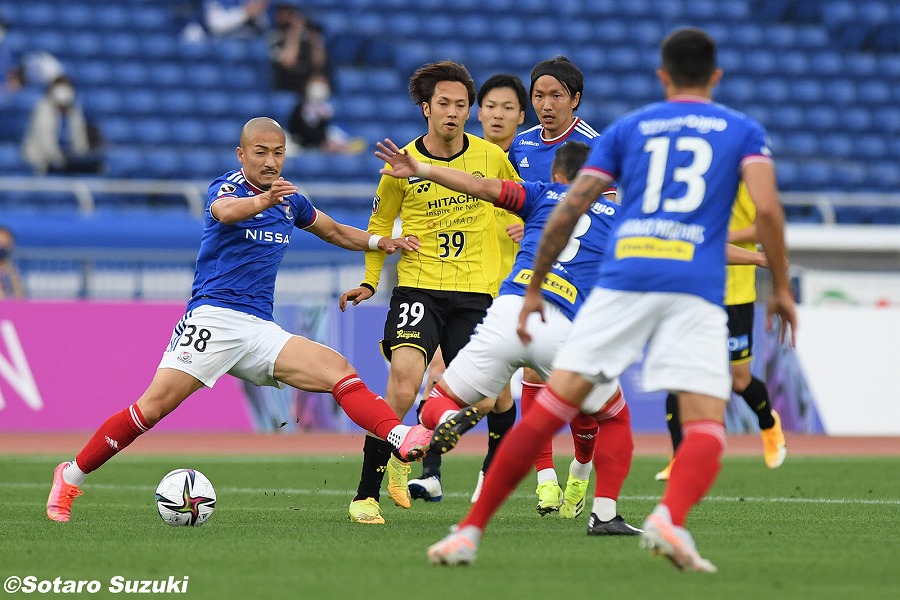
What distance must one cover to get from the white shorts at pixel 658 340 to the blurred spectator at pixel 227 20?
17.3 meters

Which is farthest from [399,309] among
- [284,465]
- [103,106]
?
[103,106]

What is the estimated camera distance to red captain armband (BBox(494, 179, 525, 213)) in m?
6.65

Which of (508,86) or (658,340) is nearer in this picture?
(658,340)

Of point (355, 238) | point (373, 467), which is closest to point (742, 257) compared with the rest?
point (355, 238)

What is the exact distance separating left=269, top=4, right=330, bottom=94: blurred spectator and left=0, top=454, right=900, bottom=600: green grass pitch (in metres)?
11.5

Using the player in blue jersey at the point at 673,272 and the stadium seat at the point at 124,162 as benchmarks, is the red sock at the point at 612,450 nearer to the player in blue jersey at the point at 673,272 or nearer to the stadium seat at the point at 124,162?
the player in blue jersey at the point at 673,272

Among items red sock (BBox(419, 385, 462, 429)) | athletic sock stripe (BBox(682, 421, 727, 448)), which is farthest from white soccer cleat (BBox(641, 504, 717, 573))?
red sock (BBox(419, 385, 462, 429))

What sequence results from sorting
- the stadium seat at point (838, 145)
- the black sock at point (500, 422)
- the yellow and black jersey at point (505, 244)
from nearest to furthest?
1. the black sock at point (500, 422)
2. the yellow and black jersey at point (505, 244)
3. the stadium seat at point (838, 145)

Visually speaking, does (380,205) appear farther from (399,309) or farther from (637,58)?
(637,58)

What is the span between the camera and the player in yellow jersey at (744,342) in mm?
9312

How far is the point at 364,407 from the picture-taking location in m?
7.36

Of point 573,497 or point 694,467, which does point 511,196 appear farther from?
point 573,497

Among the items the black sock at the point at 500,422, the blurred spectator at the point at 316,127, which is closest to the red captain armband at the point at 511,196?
the black sock at the point at 500,422

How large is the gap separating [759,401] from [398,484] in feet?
10.3
